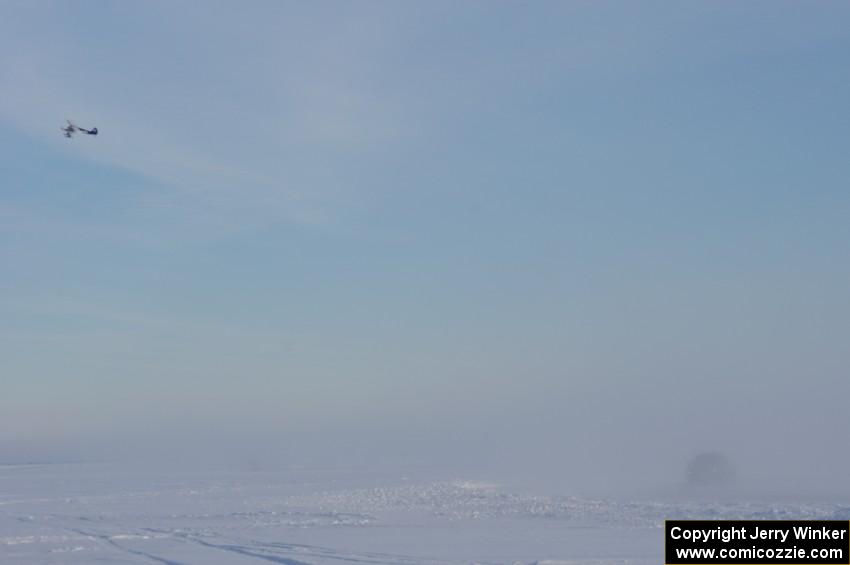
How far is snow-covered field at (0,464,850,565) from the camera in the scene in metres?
23.9

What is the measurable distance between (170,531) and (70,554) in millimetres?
5383

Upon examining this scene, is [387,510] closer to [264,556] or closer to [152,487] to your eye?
[264,556]

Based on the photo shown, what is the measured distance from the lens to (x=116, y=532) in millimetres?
30188

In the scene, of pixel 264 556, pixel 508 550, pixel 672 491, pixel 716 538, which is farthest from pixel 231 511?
pixel 716 538

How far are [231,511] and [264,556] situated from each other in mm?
14365

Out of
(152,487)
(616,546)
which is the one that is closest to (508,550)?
(616,546)

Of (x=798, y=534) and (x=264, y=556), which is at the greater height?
(x=798, y=534)

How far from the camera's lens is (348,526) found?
103 ft

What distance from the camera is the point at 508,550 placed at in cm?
2402

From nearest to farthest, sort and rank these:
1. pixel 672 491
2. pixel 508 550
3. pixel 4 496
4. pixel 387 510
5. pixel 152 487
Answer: pixel 508 550
pixel 387 510
pixel 672 491
pixel 4 496
pixel 152 487

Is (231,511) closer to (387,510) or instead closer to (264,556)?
(387,510)

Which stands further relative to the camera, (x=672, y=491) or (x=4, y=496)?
(x=4, y=496)

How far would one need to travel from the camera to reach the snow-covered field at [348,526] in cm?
2392

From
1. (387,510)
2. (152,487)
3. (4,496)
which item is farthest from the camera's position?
(152,487)
